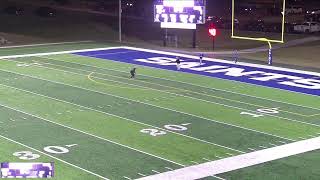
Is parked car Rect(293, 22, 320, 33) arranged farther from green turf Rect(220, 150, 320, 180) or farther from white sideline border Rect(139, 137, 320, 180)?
green turf Rect(220, 150, 320, 180)

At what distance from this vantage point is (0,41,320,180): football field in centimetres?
1249

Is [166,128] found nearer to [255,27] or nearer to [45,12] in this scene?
[255,27]

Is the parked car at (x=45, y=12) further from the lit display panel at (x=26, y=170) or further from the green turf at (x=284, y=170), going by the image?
the lit display panel at (x=26, y=170)

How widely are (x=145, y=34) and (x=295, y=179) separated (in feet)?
107

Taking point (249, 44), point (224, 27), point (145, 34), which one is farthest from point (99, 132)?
point (224, 27)

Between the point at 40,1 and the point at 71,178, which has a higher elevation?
the point at 40,1

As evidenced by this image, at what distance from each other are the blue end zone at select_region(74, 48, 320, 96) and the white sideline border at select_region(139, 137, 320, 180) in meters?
6.80

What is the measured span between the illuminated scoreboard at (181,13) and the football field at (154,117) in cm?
A: 591

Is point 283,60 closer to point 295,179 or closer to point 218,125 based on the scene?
point 218,125

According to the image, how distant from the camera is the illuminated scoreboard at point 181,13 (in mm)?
32188

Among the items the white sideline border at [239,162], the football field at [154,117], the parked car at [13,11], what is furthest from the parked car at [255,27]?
the white sideline border at [239,162]

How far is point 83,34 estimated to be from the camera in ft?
143

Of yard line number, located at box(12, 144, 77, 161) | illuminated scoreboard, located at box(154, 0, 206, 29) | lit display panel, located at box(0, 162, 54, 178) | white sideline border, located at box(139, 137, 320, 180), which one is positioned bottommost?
white sideline border, located at box(139, 137, 320, 180)

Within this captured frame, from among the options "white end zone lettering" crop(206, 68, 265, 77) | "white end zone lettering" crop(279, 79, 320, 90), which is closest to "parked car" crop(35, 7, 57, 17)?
"white end zone lettering" crop(206, 68, 265, 77)
